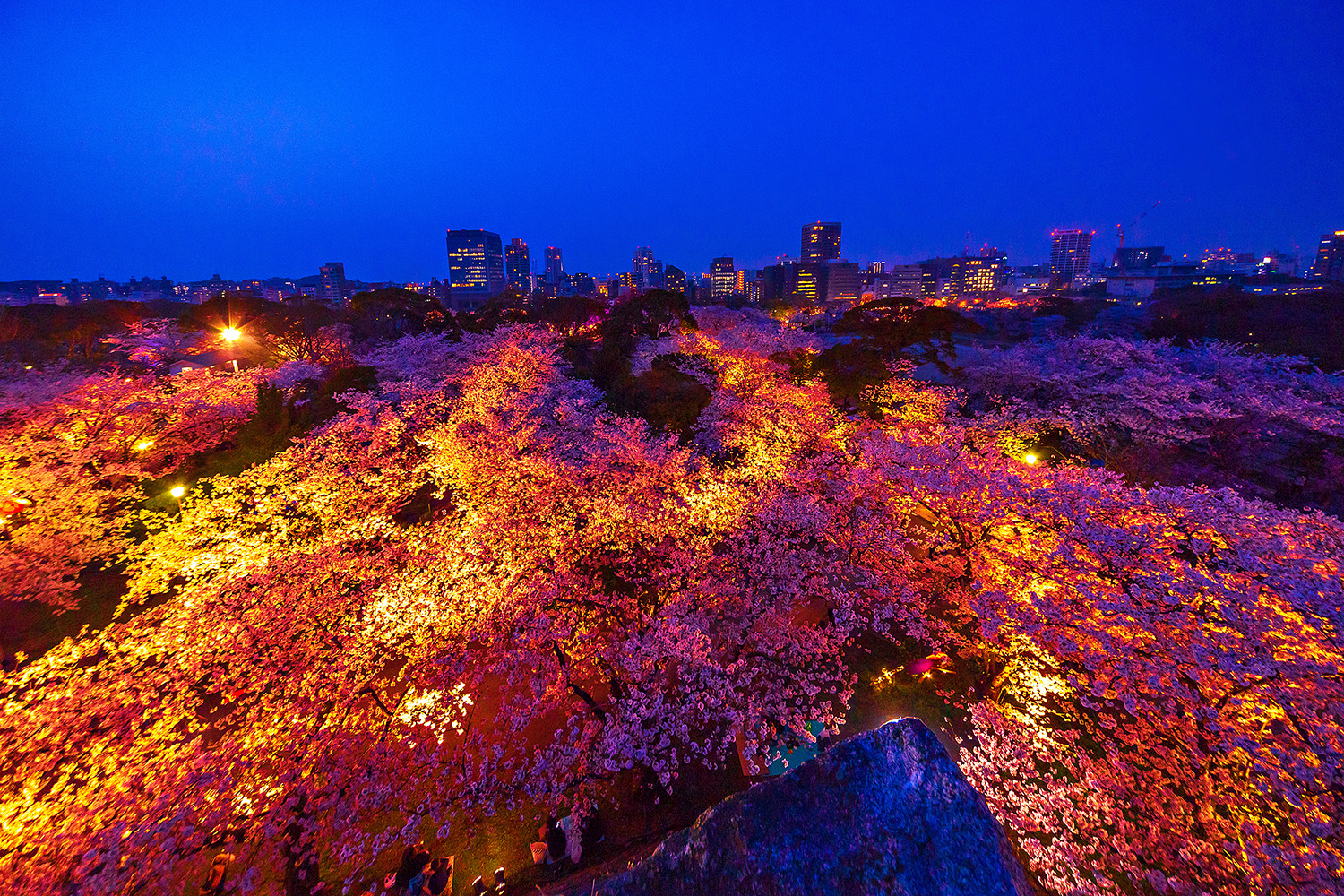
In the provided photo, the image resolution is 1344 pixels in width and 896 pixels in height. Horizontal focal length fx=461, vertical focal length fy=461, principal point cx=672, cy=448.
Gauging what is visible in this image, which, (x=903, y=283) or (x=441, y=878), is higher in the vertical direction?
(x=903, y=283)

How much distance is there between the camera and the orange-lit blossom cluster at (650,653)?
694 cm

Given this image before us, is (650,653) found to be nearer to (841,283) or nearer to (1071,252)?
(841,283)

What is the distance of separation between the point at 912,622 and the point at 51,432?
82.3ft

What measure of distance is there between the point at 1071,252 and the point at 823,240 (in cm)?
9394

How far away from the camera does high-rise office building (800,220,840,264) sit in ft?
607

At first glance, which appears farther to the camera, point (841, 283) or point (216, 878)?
point (841, 283)

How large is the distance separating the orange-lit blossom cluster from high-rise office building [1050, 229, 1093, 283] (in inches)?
8559

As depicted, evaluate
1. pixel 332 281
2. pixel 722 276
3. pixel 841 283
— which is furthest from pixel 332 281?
pixel 841 283

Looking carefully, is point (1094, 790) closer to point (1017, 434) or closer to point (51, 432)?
point (1017, 434)

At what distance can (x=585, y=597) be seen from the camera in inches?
422

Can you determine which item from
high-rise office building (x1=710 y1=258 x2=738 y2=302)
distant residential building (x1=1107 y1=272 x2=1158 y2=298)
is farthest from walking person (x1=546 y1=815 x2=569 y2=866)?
high-rise office building (x1=710 y1=258 x2=738 y2=302)

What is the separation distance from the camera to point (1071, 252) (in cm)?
17838

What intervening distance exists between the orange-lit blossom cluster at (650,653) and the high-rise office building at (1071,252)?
217392mm

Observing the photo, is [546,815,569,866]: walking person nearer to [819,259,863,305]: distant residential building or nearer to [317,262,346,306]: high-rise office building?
[819,259,863,305]: distant residential building
